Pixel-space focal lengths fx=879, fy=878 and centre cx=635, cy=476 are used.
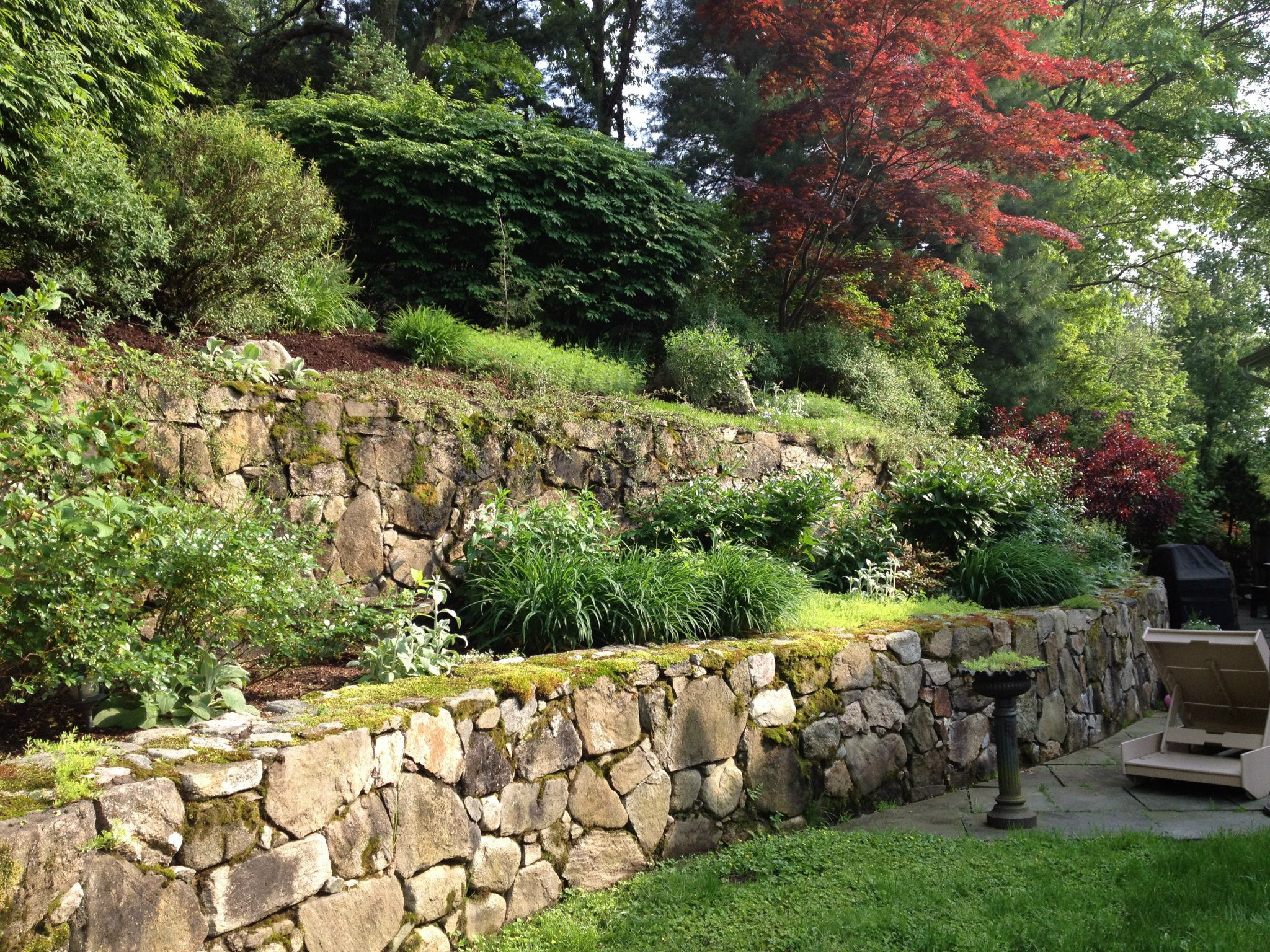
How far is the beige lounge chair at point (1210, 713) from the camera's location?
4.79m

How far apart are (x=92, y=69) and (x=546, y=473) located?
176 inches

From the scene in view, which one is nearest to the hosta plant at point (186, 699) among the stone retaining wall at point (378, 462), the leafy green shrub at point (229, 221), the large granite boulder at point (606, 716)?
the large granite boulder at point (606, 716)

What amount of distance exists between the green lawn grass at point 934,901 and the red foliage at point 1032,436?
7.00 m

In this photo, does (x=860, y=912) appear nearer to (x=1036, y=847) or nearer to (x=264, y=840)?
(x=1036, y=847)

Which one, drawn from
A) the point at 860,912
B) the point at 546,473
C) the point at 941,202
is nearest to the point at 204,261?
the point at 546,473

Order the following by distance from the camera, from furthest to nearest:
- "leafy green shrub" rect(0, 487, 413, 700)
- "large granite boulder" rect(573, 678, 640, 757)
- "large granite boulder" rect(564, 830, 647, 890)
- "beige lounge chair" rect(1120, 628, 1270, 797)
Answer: "beige lounge chair" rect(1120, 628, 1270, 797) → "large granite boulder" rect(573, 678, 640, 757) → "large granite boulder" rect(564, 830, 647, 890) → "leafy green shrub" rect(0, 487, 413, 700)

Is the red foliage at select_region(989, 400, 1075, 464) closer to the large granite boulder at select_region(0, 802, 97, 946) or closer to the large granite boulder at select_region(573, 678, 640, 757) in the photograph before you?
the large granite boulder at select_region(573, 678, 640, 757)

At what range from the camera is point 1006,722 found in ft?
14.7

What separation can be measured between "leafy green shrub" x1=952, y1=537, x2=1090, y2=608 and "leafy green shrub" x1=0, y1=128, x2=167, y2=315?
618cm

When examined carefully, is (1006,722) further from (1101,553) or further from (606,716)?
(1101,553)

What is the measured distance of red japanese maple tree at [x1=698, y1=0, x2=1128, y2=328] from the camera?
10.5 m

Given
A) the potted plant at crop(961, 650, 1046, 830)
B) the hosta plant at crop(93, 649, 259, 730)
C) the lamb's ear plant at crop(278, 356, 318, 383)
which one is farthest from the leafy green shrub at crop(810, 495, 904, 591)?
the hosta plant at crop(93, 649, 259, 730)

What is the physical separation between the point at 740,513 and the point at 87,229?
462cm

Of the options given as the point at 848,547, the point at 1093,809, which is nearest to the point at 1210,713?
the point at 1093,809
